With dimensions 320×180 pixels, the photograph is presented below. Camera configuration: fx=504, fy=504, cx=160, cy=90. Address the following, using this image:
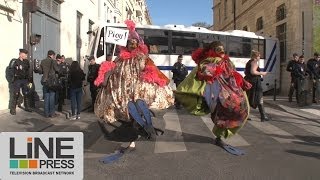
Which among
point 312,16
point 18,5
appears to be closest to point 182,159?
point 18,5

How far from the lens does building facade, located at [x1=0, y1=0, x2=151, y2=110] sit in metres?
13.4

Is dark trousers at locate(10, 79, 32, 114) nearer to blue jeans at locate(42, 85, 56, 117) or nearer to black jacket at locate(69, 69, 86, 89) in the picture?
blue jeans at locate(42, 85, 56, 117)

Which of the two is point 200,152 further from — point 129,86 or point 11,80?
point 11,80

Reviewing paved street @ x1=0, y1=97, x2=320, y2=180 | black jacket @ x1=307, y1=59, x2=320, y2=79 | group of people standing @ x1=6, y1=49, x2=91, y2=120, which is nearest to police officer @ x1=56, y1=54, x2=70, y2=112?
group of people standing @ x1=6, y1=49, x2=91, y2=120

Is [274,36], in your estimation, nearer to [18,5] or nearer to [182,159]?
[18,5]

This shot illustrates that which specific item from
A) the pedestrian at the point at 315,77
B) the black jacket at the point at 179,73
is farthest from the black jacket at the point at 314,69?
the black jacket at the point at 179,73

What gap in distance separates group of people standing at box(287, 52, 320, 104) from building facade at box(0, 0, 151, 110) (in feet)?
26.3

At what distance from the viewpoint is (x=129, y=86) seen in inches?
282

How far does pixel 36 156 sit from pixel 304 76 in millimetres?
13815

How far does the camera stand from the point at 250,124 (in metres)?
11.3

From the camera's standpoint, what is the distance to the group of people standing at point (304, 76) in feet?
51.9

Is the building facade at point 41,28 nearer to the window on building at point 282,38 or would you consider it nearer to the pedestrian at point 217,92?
the pedestrian at point 217,92

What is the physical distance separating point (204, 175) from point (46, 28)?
11800 millimetres

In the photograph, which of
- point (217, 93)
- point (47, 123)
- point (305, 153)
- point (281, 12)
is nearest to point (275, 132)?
point (305, 153)
